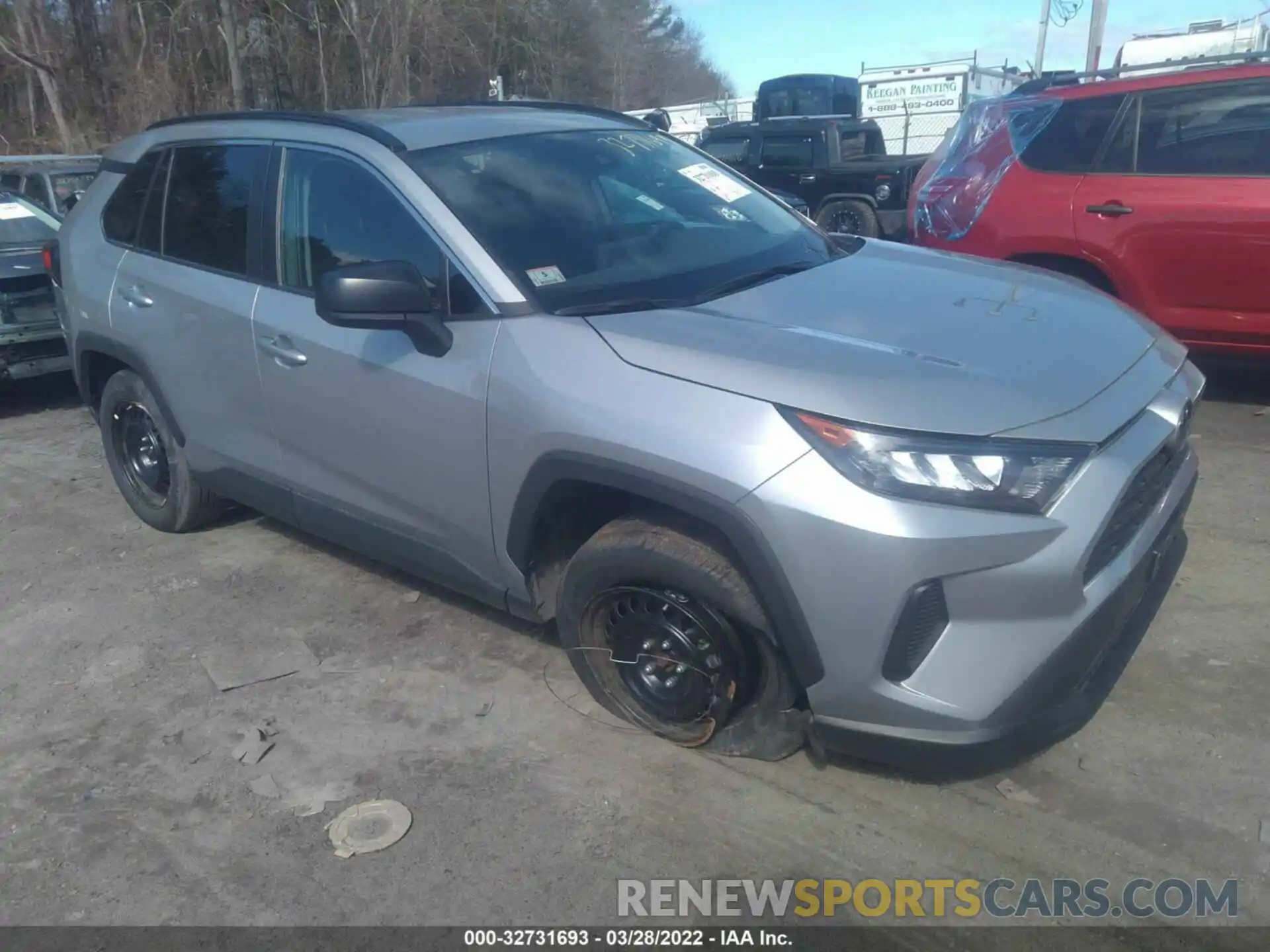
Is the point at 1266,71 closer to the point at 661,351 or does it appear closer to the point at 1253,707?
the point at 1253,707

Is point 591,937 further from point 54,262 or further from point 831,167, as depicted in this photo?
point 831,167

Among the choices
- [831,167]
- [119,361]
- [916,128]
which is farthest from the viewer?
[916,128]

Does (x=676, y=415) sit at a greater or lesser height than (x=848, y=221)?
greater

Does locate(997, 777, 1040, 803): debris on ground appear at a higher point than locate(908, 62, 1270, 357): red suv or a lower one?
lower

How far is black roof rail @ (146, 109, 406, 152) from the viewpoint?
3521mm

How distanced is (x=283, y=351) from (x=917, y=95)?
71.4 feet

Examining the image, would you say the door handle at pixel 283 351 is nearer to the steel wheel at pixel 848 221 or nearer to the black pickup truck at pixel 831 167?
the black pickup truck at pixel 831 167

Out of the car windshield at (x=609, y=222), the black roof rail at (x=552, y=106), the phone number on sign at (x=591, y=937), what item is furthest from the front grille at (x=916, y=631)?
the black roof rail at (x=552, y=106)

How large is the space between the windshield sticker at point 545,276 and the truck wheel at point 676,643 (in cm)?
76

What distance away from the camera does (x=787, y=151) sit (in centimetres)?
1392

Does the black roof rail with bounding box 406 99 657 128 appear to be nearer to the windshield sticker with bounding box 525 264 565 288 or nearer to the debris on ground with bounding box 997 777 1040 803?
the windshield sticker with bounding box 525 264 565 288

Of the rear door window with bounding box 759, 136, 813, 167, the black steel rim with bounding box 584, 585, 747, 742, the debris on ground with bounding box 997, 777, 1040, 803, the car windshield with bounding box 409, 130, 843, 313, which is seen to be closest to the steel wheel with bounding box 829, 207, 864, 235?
the rear door window with bounding box 759, 136, 813, 167

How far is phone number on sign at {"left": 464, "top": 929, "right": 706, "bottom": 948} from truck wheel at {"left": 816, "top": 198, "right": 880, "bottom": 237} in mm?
11346

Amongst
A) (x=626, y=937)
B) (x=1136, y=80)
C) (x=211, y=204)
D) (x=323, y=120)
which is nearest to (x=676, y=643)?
(x=626, y=937)
